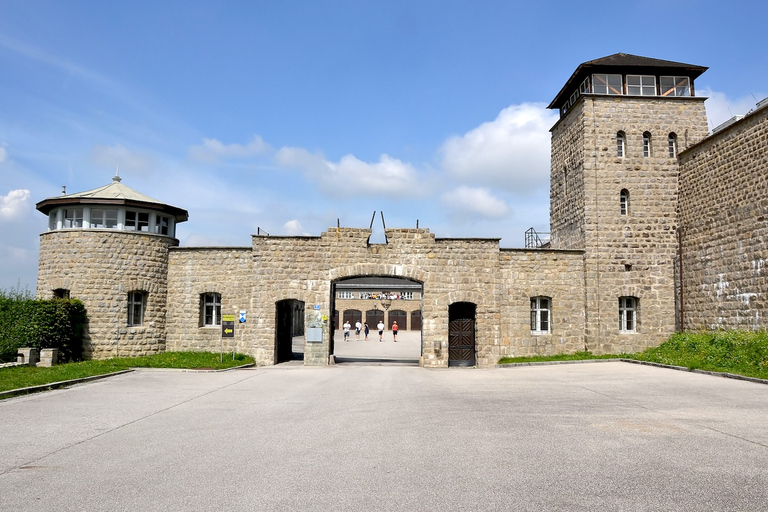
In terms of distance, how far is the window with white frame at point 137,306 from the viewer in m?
20.4

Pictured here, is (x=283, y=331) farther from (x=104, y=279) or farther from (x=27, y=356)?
(x=27, y=356)

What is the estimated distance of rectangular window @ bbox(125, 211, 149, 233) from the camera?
2052cm

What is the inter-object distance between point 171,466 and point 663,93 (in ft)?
71.9

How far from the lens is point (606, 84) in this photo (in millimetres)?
21453

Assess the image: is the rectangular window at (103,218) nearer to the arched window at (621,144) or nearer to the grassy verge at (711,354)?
the grassy verge at (711,354)

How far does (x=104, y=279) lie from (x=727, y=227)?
69.4 ft

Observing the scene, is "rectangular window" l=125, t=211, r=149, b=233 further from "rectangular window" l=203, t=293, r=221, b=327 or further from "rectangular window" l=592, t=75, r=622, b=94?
"rectangular window" l=592, t=75, r=622, b=94

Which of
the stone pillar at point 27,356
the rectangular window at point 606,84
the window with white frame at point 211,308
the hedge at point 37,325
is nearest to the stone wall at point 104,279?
the hedge at point 37,325

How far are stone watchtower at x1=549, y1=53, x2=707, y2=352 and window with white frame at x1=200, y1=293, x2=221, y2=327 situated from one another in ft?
45.4

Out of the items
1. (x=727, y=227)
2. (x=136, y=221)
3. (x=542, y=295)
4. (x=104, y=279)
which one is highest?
(x=136, y=221)

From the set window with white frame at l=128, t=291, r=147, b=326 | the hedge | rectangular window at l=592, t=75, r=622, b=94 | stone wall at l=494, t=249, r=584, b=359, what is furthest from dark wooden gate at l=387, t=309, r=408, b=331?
the hedge

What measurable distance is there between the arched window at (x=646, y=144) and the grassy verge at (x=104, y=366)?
16596 mm

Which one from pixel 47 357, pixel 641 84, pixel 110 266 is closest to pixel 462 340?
pixel 641 84

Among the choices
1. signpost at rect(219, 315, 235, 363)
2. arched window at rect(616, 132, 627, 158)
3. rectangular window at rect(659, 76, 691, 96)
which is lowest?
signpost at rect(219, 315, 235, 363)
